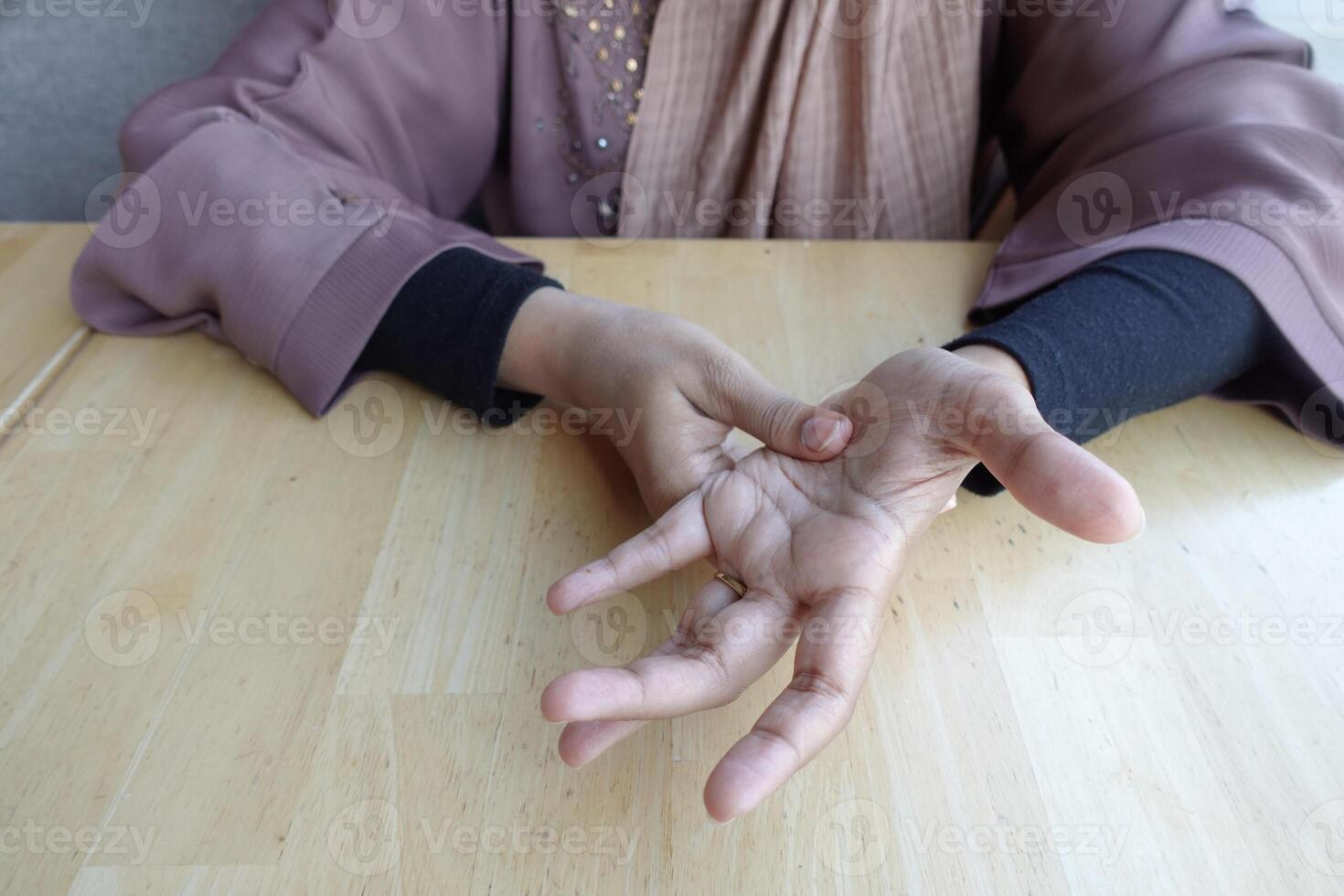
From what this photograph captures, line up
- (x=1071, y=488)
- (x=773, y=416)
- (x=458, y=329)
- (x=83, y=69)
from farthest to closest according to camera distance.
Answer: (x=83, y=69), (x=458, y=329), (x=773, y=416), (x=1071, y=488)

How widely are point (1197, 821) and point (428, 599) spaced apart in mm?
355

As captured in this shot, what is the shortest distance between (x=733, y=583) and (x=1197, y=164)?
43 centimetres

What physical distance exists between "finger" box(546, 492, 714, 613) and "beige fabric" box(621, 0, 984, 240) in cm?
39

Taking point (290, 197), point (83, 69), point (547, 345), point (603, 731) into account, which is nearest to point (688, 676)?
point (603, 731)

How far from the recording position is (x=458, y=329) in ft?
1.85

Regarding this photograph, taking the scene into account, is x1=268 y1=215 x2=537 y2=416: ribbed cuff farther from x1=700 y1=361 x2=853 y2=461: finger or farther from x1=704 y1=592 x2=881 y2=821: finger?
x1=704 y1=592 x2=881 y2=821: finger

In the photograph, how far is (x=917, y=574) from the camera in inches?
18.2

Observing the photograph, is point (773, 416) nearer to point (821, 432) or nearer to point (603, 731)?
point (821, 432)

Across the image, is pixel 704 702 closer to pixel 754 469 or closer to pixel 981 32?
pixel 754 469

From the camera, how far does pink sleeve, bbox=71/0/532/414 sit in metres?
0.58

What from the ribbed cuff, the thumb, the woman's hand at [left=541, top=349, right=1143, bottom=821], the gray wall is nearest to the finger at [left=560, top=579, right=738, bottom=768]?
the woman's hand at [left=541, top=349, right=1143, bottom=821]

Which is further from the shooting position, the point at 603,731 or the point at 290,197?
the point at 290,197

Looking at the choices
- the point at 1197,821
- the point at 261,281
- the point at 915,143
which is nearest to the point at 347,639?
the point at 261,281

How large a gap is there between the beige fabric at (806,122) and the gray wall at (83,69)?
54 centimetres
